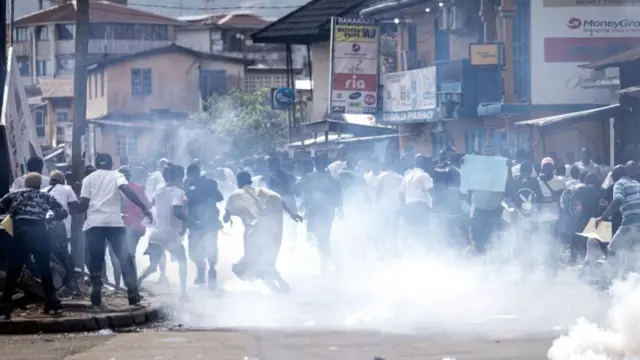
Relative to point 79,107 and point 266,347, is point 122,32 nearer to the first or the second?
point 79,107

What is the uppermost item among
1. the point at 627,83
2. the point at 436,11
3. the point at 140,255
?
the point at 436,11

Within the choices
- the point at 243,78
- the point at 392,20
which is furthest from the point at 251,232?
the point at 243,78

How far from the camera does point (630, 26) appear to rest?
94.9 feet

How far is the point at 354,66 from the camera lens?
120 feet

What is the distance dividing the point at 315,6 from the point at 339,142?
32.1 feet

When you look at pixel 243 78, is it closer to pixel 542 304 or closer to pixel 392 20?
pixel 392 20

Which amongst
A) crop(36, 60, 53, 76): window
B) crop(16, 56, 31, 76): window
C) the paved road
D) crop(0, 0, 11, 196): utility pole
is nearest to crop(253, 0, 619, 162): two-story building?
crop(0, 0, 11, 196): utility pole

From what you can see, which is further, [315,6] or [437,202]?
[315,6]

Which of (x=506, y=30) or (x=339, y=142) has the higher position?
(x=506, y=30)

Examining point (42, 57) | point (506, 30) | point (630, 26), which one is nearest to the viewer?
point (630, 26)

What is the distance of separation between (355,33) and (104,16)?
163ft

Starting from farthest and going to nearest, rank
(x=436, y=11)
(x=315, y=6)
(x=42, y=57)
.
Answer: (x=42, y=57), (x=315, y=6), (x=436, y=11)

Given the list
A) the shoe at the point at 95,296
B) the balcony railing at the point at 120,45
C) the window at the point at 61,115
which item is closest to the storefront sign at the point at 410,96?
the shoe at the point at 95,296

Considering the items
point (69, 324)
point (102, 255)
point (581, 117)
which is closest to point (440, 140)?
point (581, 117)
